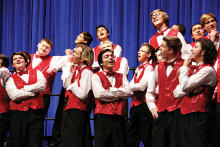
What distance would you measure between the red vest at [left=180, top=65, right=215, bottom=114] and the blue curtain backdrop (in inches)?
137

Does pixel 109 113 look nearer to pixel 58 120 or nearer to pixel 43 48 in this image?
pixel 58 120

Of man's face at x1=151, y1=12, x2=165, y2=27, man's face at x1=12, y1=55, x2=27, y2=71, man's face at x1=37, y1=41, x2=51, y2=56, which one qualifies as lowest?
man's face at x1=12, y1=55, x2=27, y2=71

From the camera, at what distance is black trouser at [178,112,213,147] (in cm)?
282

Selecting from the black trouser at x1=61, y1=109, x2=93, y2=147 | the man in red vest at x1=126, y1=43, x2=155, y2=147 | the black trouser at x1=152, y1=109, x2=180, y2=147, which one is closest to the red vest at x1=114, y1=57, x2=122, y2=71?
the man in red vest at x1=126, y1=43, x2=155, y2=147

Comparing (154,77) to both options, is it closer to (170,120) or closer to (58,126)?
(170,120)

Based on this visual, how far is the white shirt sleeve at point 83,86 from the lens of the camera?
3.64 metres

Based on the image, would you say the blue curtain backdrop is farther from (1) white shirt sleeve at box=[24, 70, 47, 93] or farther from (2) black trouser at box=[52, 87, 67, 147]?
(1) white shirt sleeve at box=[24, 70, 47, 93]

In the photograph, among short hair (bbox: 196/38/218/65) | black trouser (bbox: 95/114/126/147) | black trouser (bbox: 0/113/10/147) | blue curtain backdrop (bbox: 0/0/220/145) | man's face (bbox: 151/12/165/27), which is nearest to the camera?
short hair (bbox: 196/38/218/65)

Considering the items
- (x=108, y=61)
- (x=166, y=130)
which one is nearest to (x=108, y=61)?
(x=108, y=61)

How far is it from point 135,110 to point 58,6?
3.58 metres

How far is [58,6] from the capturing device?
6805 millimetres

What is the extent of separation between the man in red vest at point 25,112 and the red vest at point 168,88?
1.49 m

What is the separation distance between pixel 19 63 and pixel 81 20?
284cm

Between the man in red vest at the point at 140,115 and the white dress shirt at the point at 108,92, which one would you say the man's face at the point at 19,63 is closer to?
the white dress shirt at the point at 108,92
